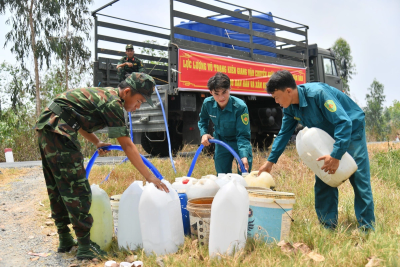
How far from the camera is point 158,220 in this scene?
260 cm

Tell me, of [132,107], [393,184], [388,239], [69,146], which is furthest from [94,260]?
[393,184]

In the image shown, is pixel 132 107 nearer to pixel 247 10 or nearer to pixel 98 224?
pixel 98 224

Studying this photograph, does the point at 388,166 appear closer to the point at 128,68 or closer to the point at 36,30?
the point at 128,68

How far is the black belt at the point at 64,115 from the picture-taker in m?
2.71

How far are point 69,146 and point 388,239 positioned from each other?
2.39m

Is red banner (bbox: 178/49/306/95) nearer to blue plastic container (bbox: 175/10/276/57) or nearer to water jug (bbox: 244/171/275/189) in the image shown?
blue plastic container (bbox: 175/10/276/57)

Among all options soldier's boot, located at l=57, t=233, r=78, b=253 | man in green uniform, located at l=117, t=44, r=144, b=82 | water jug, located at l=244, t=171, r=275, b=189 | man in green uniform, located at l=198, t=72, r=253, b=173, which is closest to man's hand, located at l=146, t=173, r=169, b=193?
water jug, located at l=244, t=171, r=275, b=189

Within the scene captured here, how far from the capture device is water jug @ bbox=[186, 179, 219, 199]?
2.97 m

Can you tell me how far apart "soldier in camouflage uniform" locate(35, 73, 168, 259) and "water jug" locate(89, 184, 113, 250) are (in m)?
0.16

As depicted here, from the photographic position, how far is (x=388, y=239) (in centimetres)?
249

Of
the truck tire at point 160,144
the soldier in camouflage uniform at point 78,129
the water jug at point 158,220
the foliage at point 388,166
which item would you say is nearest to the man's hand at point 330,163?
the water jug at point 158,220

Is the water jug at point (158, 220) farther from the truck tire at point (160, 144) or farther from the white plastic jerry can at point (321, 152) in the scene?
the truck tire at point (160, 144)

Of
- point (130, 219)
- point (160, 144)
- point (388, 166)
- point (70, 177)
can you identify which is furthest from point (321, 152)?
point (160, 144)

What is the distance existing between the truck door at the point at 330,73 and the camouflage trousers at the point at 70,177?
341 inches
